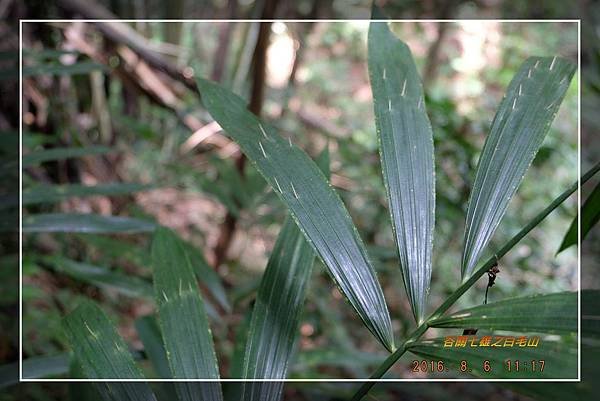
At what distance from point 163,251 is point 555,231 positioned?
1.05m

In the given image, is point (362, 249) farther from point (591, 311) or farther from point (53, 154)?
point (53, 154)

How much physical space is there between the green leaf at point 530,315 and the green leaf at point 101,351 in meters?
0.21

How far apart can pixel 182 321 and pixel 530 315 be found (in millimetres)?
215

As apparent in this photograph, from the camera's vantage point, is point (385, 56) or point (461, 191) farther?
point (461, 191)

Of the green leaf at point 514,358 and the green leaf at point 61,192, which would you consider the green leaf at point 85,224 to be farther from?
the green leaf at point 514,358

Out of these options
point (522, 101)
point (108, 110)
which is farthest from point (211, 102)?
point (108, 110)

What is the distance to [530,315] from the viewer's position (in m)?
0.32

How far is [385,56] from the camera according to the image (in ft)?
1.45

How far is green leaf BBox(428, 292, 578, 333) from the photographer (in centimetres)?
31

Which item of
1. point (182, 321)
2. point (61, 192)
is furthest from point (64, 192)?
point (182, 321)

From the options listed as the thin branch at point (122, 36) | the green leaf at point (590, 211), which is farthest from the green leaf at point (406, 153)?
the thin branch at point (122, 36)

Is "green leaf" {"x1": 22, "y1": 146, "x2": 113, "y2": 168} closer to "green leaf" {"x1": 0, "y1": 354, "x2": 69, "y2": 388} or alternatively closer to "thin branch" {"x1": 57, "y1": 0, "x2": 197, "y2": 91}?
"green leaf" {"x1": 0, "y1": 354, "x2": 69, "y2": 388}

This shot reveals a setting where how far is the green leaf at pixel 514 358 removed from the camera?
0.99 feet

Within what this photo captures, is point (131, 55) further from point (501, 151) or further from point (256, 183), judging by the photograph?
point (501, 151)
